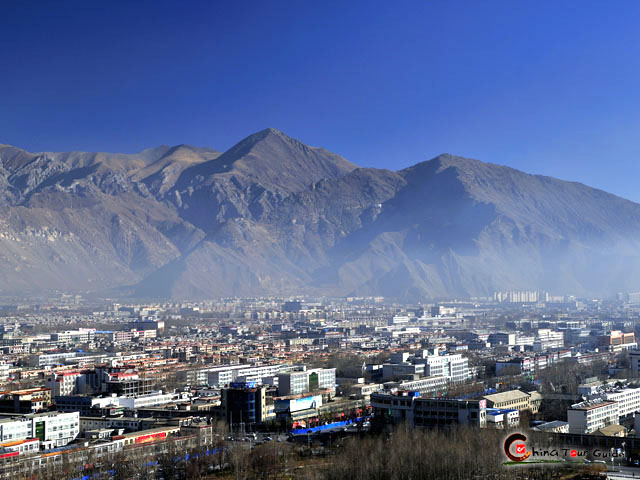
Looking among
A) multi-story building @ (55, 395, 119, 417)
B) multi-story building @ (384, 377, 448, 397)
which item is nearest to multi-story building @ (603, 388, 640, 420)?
multi-story building @ (384, 377, 448, 397)

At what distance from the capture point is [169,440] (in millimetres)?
37906

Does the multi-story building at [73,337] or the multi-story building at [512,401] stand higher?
the multi-story building at [73,337]

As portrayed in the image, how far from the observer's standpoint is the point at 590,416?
4141cm

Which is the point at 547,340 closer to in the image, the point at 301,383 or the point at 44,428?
the point at 301,383

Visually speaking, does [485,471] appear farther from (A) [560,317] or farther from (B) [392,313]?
(B) [392,313]

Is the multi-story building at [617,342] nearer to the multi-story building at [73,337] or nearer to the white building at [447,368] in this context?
the white building at [447,368]

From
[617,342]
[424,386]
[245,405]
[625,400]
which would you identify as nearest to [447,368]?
[424,386]

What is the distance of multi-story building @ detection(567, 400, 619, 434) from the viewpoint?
4094 centimetres

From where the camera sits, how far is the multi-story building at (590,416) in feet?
134

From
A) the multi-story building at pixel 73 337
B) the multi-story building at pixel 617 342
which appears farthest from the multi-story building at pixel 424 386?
the multi-story building at pixel 73 337

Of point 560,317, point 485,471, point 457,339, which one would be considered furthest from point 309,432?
point 560,317

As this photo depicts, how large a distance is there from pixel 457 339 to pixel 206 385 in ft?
146

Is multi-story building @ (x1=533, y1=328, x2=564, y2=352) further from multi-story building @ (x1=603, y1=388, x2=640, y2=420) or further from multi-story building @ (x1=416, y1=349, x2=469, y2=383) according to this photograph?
multi-story building @ (x1=603, y1=388, x2=640, y2=420)

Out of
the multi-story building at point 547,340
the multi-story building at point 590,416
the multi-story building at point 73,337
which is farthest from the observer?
the multi-story building at point 73,337
